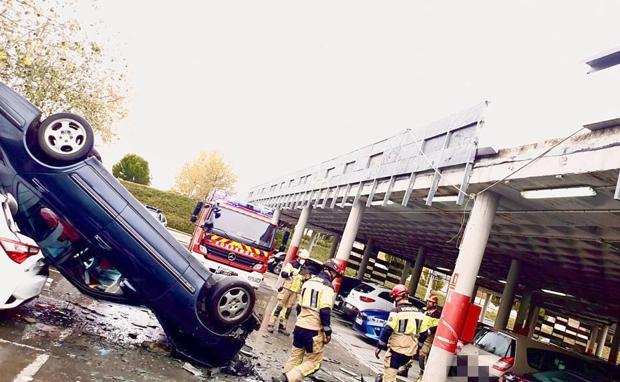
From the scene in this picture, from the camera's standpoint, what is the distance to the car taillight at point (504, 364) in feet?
24.8

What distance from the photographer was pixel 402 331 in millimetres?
6594

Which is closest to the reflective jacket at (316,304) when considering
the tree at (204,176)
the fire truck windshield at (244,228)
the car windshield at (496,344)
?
the car windshield at (496,344)

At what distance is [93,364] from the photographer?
4.76 meters

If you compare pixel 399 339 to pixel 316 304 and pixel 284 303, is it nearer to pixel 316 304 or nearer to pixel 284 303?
pixel 316 304

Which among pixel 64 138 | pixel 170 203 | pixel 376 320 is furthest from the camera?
A: pixel 170 203

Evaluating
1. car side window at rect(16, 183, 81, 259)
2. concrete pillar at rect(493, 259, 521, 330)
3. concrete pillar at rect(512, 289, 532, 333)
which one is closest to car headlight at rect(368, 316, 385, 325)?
concrete pillar at rect(493, 259, 521, 330)

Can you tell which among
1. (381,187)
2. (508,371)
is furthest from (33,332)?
(381,187)

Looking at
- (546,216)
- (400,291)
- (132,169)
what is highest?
(546,216)

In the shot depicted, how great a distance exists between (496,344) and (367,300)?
485 cm

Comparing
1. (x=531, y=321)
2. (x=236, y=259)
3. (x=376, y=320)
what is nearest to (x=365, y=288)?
(x=376, y=320)

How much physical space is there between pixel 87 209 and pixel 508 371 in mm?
6853

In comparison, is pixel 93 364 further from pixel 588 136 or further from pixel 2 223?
pixel 588 136

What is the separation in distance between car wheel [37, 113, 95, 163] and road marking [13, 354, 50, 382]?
2067 millimetres

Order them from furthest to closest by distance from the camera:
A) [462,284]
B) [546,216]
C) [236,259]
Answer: [236,259] < [546,216] < [462,284]
